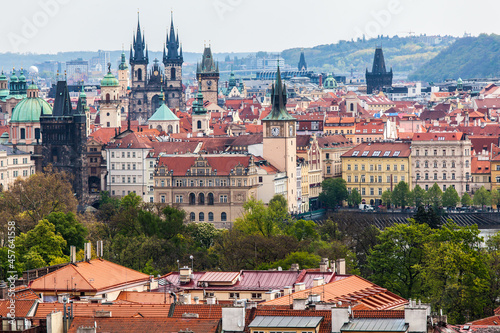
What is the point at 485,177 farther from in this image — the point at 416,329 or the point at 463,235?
the point at 416,329

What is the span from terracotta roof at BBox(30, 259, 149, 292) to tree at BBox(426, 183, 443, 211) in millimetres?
82538

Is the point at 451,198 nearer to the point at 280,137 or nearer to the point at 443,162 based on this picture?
the point at 443,162

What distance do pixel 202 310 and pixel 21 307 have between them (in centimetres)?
483

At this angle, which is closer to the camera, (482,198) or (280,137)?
(280,137)

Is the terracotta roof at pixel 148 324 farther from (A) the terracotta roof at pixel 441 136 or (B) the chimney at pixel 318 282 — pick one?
(A) the terracotta roof at pixel 441 136

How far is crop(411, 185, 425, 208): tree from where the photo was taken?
13525 centimetres

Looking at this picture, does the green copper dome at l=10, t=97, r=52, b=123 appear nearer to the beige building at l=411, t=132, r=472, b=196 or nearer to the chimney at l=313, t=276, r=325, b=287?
the beige building at l=411, t=132, r=472, b=196

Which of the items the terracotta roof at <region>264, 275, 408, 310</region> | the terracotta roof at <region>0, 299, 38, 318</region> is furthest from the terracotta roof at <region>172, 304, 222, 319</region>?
the terracotta roof at <region>0, 299, 38, 318</region>

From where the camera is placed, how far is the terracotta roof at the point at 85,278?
5022 centimetres

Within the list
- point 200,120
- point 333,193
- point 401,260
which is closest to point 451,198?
point 333,193

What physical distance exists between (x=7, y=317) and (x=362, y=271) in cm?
3911

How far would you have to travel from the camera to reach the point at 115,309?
41094 millimetres

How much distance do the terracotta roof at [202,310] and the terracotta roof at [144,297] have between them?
234 inches

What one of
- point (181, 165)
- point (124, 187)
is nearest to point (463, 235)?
point (181, 165)
